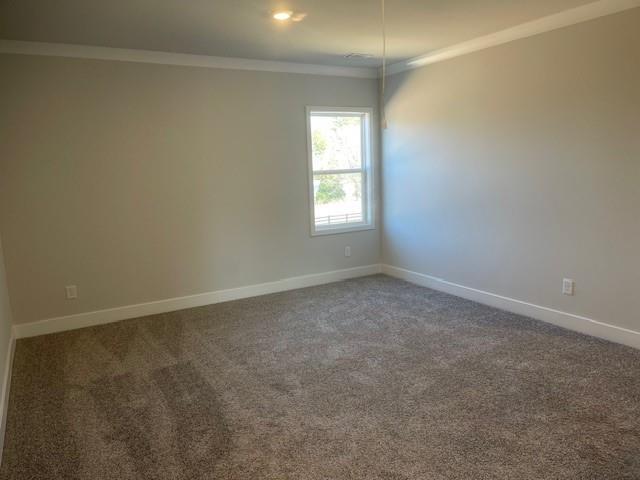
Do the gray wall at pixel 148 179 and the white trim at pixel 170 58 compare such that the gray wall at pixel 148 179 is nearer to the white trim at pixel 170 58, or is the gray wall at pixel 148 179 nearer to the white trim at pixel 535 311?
the white trim at pixel 170 58

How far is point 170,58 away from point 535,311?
13.1 ft

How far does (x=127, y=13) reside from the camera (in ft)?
10.3

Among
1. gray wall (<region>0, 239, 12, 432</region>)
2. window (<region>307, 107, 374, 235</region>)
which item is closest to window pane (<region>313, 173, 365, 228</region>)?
window (<region>307, 107, 374, 235</region>)

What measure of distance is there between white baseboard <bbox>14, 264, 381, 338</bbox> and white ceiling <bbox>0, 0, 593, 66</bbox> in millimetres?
2346

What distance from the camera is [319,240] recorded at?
5.38 metres

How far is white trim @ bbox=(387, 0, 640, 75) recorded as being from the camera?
3205mm

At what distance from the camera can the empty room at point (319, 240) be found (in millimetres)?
2463

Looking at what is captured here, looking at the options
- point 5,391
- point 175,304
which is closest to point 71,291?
point 175,304

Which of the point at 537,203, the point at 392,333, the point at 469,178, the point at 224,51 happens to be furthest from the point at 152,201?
the point at 537,203

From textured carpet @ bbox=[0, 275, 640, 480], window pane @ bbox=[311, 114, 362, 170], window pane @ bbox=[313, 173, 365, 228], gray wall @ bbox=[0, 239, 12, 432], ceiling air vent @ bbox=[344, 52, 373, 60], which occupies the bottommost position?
textured carpet @ bbox=[0, 275, 640, 480]

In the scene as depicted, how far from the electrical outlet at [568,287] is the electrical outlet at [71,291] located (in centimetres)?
419

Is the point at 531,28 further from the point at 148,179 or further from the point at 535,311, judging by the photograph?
the point at 148,179

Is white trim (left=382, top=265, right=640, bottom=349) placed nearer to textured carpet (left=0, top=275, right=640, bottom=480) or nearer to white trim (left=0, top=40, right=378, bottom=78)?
textured carpet (left=0, top=275, right=640, bottom=480)

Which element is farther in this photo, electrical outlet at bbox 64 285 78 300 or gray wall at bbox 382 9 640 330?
electrical outlet at bbox 64 285 78 300
